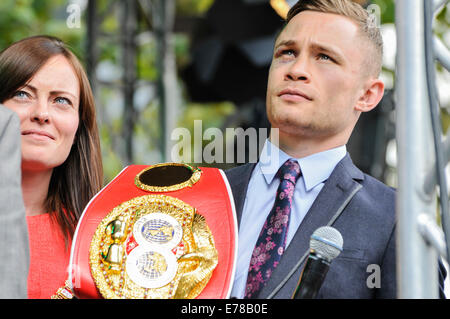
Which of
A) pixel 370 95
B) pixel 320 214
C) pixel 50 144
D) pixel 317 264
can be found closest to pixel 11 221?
pixel 50 144

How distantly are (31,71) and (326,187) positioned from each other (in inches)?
32.9

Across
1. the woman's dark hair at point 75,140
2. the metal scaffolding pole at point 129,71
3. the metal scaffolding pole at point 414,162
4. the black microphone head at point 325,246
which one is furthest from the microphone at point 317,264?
the metal scaffolding pole at point 129,71

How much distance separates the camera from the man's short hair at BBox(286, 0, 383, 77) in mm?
1618

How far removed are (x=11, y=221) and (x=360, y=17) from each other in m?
1.01

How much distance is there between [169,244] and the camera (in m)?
1.39

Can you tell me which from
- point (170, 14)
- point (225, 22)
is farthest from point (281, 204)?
point (170, 14)

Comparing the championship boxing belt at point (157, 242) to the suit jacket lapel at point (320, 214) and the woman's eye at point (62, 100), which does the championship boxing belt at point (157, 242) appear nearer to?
the suit jacket lapel at point (320, 214)

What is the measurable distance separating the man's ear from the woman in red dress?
2.55 feet

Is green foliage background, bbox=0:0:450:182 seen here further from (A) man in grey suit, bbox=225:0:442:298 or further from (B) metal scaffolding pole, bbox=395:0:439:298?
(B) metal scaffolding pole, bbox=395:0:439:298

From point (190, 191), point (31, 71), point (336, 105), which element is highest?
point (31, 71)

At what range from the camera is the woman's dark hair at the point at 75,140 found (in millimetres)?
1664

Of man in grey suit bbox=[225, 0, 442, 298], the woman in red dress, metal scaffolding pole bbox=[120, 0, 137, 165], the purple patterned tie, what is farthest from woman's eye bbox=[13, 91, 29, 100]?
metal scaffolding pole bbox=[120, 0, 137, 165]

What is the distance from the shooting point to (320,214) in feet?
4.86

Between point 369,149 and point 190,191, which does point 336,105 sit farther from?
point 369,149
